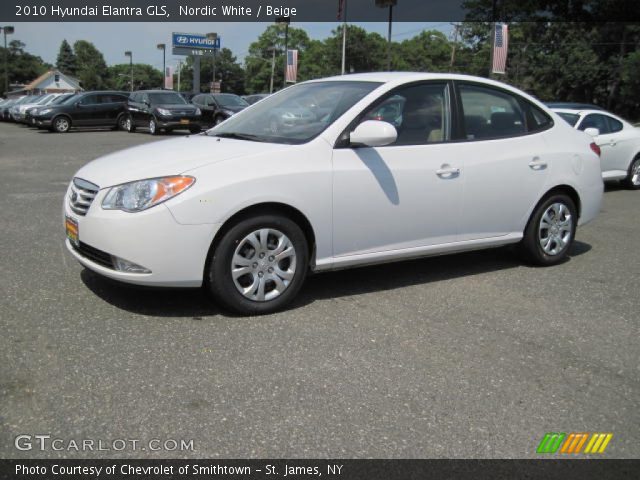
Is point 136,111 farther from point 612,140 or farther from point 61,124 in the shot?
point 612,140

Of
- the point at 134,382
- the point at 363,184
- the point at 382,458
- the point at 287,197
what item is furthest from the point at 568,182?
the point at 134,382

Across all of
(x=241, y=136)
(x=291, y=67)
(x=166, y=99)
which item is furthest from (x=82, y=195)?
(x=291, y=67)

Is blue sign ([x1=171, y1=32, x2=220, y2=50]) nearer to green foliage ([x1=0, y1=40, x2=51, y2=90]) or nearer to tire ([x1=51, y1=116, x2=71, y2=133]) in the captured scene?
tire ([x1=51, y1=116, x2=71, y2=133])

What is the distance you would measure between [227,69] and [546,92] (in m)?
96.0

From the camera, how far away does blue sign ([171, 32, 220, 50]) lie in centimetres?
6750

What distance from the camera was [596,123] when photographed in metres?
10.7

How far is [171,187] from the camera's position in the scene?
→ 12.6ft

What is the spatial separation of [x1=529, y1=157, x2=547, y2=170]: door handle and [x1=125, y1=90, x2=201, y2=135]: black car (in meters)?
17.8

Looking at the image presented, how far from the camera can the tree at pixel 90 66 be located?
129m

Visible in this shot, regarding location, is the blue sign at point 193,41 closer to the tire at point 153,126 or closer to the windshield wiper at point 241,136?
the tire at point 153,126

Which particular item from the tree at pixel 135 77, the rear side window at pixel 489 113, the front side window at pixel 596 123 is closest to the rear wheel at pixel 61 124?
the front side window at pixel 596 123

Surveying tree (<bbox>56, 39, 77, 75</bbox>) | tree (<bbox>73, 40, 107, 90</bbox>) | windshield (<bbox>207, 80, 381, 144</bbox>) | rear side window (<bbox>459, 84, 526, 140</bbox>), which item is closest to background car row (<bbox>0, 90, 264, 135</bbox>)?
windshield (<bbox>207, 80, 381, 144</bbox>)

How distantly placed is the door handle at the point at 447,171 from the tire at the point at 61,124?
77.1 feet

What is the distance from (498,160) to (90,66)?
14870 cm
